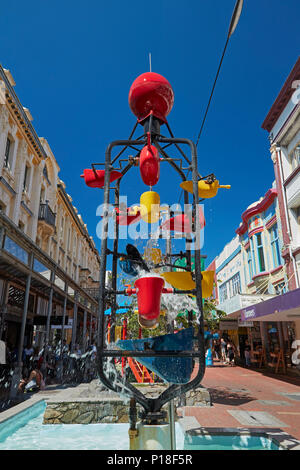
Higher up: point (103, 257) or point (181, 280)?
point (103, 257)

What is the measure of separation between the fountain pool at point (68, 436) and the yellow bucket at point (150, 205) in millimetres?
3289

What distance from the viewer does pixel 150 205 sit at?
3.15 m

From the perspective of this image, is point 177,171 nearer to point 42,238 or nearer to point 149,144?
point 149,144

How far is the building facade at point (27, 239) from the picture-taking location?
1138 cm

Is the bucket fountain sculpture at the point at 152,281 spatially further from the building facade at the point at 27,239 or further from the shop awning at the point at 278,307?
the shop awning at the point at 278,307

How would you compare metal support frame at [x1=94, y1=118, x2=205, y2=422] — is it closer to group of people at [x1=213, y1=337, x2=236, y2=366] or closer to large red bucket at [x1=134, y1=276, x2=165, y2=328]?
large red bucket at [x1=134, y1=276, x2=165, y2=328]

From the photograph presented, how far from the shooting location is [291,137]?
17688 mm

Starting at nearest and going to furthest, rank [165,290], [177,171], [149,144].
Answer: [165,290] < [149,144] < [177,171]

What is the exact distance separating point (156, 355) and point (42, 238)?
20537 mm

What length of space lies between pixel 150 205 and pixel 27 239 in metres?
8.92

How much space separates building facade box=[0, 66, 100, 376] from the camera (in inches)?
448

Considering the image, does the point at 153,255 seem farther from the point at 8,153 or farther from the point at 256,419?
the point at 8,153

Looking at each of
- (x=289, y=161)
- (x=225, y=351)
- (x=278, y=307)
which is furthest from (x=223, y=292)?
(x=278, y=307)
